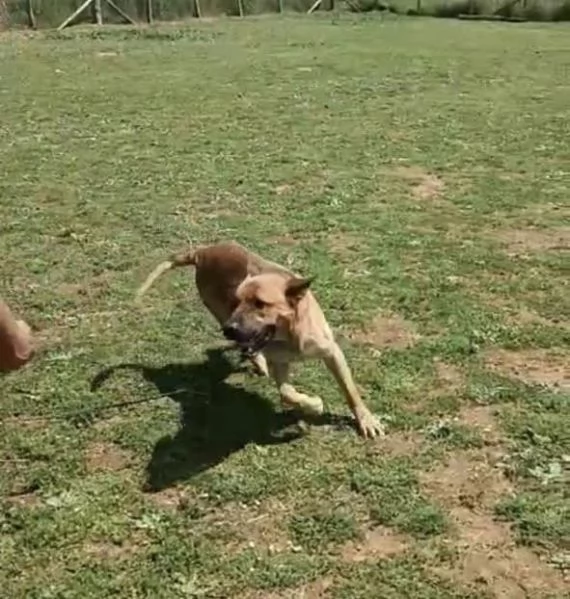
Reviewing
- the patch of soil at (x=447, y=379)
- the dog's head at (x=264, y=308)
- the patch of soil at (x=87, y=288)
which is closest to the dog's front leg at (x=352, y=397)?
the dog's head at (x=264, y=308)

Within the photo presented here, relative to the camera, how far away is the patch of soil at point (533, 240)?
23.2ft

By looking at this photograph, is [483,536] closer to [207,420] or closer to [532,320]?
[207,420]

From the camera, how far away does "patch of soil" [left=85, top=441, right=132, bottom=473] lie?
14.1 feet

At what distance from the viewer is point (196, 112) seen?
12.9 metres

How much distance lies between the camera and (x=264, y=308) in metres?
4.22

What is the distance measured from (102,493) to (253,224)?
151 inches

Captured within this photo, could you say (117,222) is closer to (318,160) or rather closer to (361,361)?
(318,160)

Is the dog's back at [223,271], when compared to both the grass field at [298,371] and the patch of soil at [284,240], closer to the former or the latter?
the grass field at [298,371]

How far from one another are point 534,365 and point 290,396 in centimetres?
134

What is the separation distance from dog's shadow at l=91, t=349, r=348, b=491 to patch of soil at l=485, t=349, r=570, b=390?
3.10 ft

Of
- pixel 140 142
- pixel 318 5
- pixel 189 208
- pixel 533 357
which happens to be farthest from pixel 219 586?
pixel 318 5

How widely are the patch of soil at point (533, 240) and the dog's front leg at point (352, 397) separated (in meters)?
2.76

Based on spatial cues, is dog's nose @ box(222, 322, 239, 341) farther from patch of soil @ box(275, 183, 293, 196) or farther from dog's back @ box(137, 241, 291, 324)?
patch of soil @ box(275, 183, 293, 196)

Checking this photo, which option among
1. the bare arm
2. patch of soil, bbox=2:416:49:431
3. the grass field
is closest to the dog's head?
the grass field
